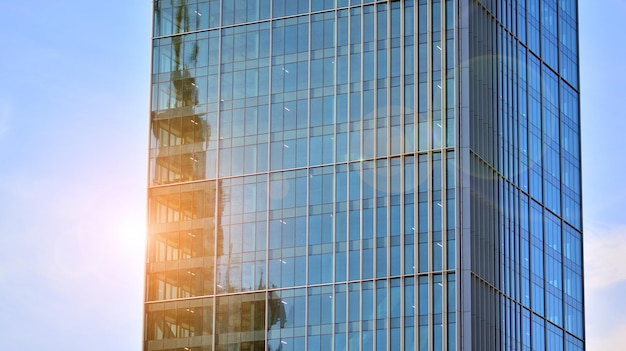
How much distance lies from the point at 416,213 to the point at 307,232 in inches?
471

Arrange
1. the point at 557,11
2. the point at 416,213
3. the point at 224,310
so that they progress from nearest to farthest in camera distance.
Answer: the point at 416,213 → the point at 224,310 → the point at 557,11

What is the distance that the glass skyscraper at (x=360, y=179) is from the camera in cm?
15638

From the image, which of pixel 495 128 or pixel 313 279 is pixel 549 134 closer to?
pixel 495 128

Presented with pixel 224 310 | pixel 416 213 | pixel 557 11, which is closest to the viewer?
pixel 416 213

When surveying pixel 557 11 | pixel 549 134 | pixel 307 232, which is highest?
pixel 557 11

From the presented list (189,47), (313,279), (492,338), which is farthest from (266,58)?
(492,338)

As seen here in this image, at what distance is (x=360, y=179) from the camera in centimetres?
16088

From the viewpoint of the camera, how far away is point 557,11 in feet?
599

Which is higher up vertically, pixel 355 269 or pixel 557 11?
pixel 557 11

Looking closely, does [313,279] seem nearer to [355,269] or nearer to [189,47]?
[355,269]

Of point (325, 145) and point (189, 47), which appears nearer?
point (325, 145)

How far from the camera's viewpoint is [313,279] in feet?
530

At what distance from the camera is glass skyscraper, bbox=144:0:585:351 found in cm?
15638

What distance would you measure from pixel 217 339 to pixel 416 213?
23948mm
